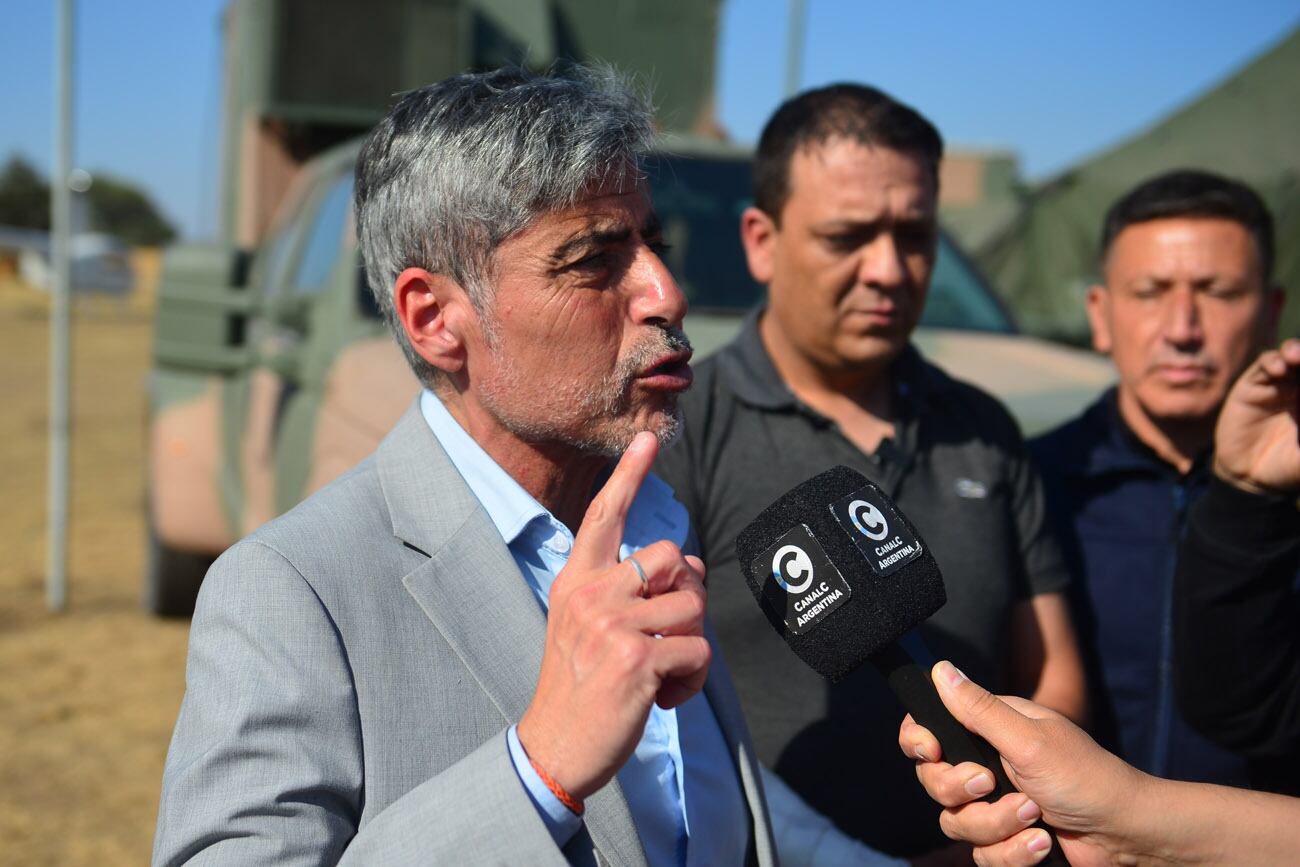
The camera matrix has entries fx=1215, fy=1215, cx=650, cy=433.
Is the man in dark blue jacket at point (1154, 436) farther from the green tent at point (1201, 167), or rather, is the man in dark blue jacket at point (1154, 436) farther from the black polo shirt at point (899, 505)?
the green tent at point (1201, 167)

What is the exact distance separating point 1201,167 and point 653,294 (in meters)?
9.25

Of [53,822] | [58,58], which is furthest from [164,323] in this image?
[58,58]

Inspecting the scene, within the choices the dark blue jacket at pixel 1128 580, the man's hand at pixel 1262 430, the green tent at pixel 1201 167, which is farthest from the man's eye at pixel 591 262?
the green tent at pixel 1201 167

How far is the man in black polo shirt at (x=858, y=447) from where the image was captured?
219 centimetres

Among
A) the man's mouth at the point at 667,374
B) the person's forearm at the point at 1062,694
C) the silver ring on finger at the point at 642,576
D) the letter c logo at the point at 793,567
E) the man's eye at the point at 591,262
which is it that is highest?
the man's eye at the point at 591,262

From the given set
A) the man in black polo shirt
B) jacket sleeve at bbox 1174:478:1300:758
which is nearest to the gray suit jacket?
the man in black polo shirt

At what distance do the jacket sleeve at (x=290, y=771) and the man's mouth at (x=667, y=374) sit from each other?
22.0 inches

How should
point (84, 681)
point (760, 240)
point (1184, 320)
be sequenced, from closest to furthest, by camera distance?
point (1184, 320) < point (760, 240) < point (84, 681)

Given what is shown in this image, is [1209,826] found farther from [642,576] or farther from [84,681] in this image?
[84,681]

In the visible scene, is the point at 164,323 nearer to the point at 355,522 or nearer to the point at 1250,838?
the point at 355,522

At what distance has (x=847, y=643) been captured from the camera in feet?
4.93

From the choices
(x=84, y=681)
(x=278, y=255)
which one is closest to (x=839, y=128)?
(x=278, y=255)

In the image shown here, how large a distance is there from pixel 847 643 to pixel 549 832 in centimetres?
44

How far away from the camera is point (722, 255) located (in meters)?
4.22
